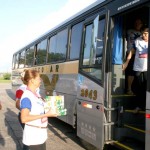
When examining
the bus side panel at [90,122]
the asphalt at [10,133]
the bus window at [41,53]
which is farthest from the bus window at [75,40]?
the bus window at [41,53]

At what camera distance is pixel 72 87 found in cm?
823

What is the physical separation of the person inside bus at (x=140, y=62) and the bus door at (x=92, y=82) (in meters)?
0.61

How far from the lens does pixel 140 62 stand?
6250 millimetres

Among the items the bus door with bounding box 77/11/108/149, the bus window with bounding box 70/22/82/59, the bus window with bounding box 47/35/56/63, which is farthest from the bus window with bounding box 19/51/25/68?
the bus door with bounding box 77/11/108/149

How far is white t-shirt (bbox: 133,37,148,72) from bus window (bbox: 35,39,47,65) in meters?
Answer: 5.76

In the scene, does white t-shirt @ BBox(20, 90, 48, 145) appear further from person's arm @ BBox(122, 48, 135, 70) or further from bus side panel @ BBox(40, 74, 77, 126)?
bus side panel @ BBox(40, 74, 77, 126)

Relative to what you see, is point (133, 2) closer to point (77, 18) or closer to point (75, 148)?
point (77, 18)

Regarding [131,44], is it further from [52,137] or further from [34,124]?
[52,137]

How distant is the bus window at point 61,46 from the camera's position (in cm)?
927

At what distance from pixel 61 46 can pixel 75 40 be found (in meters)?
1.25

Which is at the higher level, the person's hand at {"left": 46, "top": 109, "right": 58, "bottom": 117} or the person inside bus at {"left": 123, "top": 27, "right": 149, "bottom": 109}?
the person inside bus at {"left": 123, "top": 27, "right": 149, "bottom": 109}

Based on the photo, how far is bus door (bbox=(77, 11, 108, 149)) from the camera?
20.3 ft

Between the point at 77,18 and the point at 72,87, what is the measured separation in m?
1.79

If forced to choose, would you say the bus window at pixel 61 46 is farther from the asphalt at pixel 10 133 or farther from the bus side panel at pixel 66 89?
the asphalt at pixel 10 133
